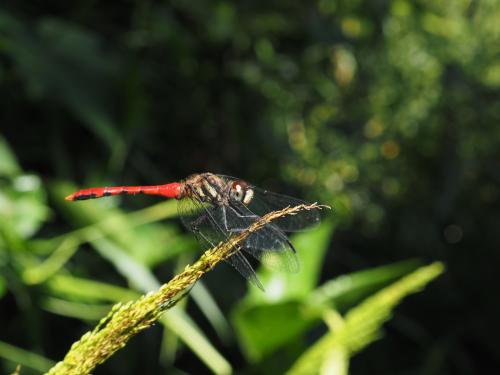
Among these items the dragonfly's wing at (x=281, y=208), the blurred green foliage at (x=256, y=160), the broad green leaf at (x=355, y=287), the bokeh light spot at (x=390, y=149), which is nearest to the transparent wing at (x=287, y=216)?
the dragonfly's wing at (x=281, y=208)

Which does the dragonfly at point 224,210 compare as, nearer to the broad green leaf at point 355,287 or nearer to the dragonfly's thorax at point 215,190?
the dragonfly's thorax at point 215,190

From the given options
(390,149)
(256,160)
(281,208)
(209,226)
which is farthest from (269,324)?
(390,149)

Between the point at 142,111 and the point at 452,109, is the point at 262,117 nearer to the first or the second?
the point at 142,111

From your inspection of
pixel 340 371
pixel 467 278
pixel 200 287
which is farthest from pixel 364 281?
pixel 467 278

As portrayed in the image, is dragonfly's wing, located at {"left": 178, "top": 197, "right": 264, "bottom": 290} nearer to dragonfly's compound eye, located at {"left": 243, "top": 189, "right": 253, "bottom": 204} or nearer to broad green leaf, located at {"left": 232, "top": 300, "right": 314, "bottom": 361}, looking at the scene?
dragonfly's compound eye, located at {"left": 243, "top": 189, "right": 253, "bottom": 204}

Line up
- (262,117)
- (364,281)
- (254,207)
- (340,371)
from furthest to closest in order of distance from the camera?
(262,117) → (364,281) → (340,371) → (254,207)
